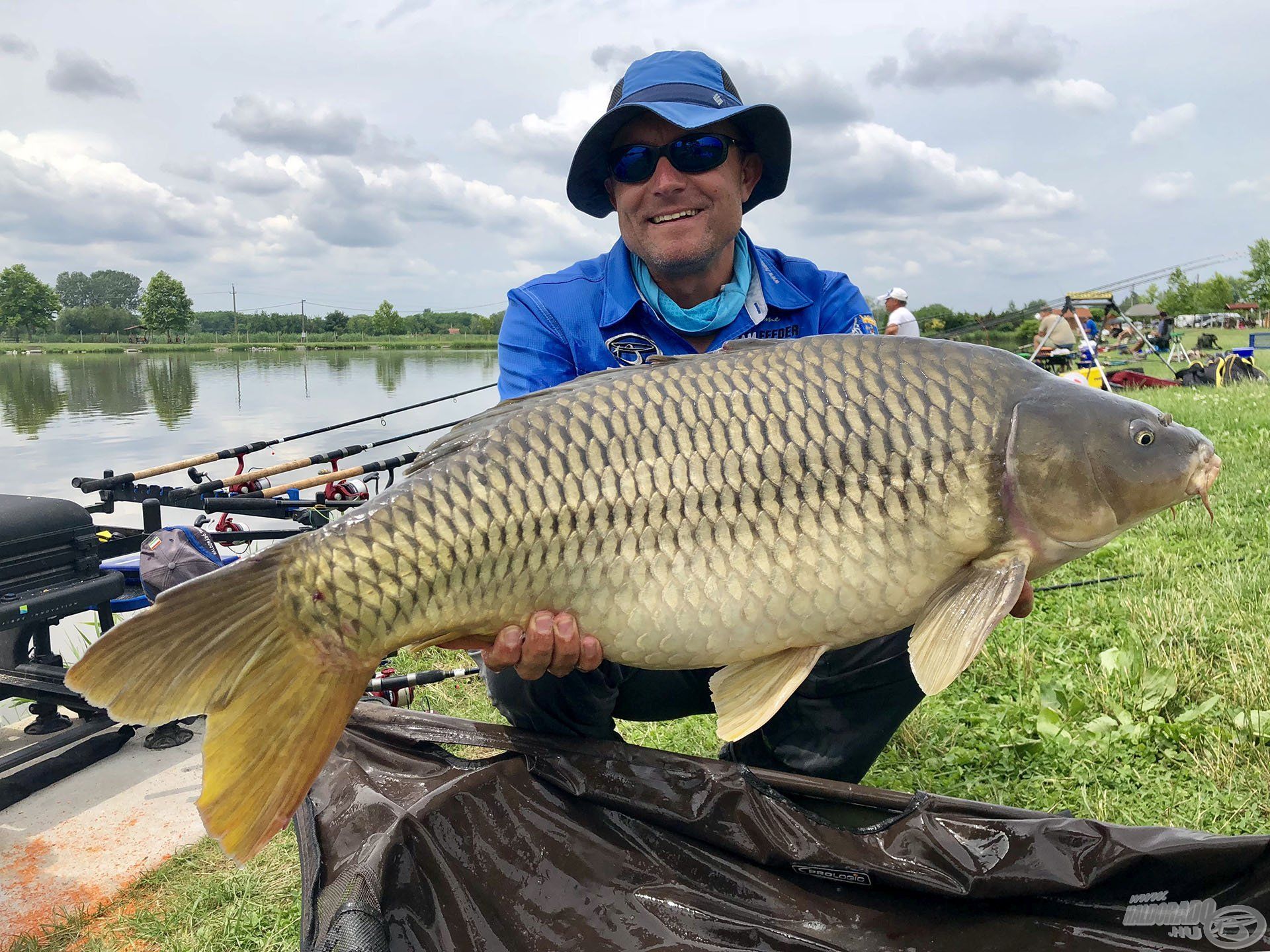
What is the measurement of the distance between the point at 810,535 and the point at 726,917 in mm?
569

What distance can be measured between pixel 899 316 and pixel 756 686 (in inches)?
310

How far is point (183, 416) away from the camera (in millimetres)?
14922

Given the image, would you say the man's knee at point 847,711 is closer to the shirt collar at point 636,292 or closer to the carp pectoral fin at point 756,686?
the carp pectoral fin at point 756,686

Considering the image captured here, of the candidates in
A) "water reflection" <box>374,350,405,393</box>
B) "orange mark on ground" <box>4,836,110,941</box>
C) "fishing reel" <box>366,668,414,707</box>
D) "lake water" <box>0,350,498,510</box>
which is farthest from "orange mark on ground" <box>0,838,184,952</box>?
"water reflection" <box>374,350,405,393</box>

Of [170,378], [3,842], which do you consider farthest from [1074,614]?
[170,378]

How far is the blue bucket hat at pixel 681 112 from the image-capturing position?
1.69 m

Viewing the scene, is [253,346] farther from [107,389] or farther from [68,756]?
[68,756]

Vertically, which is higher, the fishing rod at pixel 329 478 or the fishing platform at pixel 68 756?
the fishing rod at pixel 329 478

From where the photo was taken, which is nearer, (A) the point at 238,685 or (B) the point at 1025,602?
(A) the point at 238,685

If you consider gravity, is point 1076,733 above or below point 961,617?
below

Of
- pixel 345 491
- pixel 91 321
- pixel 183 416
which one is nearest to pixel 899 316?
pixel 345 491

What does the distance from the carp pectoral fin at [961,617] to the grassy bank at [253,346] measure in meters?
38.6

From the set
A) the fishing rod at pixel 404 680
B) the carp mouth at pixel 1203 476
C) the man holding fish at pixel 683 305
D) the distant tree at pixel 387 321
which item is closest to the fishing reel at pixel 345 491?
the fishing rod at pixel 404 680

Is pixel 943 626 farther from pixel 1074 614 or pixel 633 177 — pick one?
pixel 1074 614
